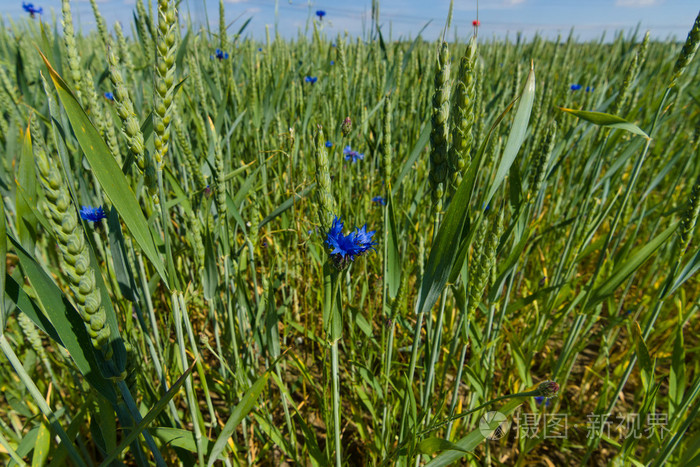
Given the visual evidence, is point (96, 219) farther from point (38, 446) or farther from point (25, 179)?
point (38, 446)

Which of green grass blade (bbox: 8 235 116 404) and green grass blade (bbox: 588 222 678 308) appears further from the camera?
green grass blade (bbox: 588 222 678 308)

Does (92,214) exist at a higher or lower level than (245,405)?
higher

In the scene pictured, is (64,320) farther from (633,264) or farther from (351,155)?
(351,155)

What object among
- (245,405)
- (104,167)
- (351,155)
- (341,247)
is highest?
(104,167)

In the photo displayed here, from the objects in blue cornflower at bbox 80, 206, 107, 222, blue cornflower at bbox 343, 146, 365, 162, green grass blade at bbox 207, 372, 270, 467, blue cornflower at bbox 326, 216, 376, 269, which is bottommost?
green grass blade at bbox 207, 372, 270, 467

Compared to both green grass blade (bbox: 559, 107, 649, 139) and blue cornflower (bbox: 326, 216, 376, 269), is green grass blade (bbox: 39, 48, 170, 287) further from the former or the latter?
green grass blade (bbox: 559, 107, 649, 139)

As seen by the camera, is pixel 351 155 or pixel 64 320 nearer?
pixel 64 320

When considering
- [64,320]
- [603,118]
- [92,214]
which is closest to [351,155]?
[92,214]

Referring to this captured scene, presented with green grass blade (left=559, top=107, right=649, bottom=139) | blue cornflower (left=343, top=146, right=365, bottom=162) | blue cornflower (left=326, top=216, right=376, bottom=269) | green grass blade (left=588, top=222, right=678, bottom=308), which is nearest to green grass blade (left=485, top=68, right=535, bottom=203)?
green grass blade (left=559, top=107, right=649, bottom=139)

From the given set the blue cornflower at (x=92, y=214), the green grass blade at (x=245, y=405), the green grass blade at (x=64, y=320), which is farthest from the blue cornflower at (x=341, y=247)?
the blue cornflower at (x=92, y=214)

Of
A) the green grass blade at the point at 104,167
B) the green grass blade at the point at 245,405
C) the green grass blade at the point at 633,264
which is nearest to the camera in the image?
the green grass blade at the point at 104,167

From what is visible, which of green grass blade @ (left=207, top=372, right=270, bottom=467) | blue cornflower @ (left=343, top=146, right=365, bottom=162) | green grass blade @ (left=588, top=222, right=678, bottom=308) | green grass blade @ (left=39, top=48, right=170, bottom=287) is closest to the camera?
green grass blade @ (left=39, top=48, right=170, bottom=287)

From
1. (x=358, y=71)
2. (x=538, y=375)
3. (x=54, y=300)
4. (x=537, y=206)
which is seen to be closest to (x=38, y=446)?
(x=54, y=300)

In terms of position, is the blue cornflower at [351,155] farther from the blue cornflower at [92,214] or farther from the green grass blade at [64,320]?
the green grass blade at [64,320]
